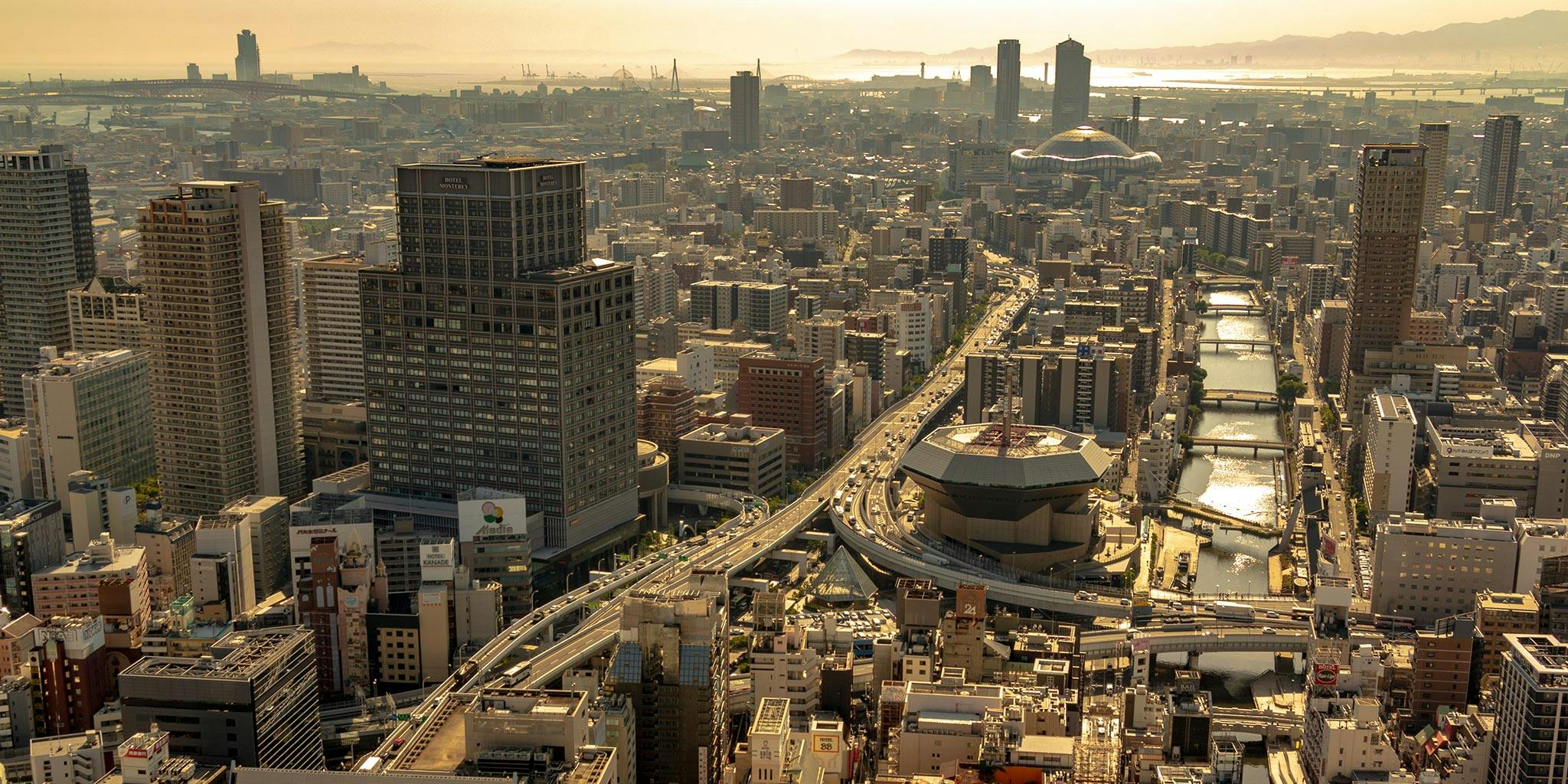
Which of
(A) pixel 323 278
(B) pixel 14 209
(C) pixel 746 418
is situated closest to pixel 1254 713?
(C) pixel 746 418

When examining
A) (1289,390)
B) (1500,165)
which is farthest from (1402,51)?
(1289,390)

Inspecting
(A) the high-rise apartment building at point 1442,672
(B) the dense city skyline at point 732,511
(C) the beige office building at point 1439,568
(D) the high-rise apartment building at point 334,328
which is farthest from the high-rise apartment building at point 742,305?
(A) the high-rise apartment building at point 1442,672

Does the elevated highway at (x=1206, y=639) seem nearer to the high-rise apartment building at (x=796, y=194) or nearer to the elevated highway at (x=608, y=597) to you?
the elevated highway at (x=608, y=597)

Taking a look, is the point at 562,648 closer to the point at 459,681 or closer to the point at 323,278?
the point at 459,681

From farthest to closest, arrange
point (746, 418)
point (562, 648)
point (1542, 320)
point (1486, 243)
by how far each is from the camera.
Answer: point (1486, 243)
point (1542, 320)
point (746, 418)
point (562, 648)

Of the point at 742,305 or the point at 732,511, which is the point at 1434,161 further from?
the point at 732,511

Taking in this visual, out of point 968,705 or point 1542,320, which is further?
point 1542,320

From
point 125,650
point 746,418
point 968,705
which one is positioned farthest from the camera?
point 746,418

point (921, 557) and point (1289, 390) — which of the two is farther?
point (1289, 390)
